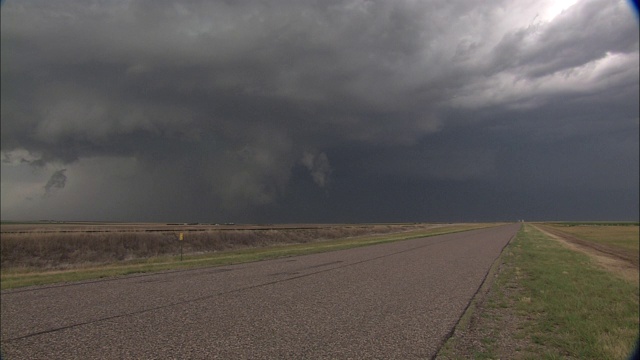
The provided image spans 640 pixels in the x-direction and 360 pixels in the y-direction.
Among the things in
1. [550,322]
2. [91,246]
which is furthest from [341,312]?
[91,246]

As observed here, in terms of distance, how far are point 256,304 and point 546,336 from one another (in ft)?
25.5

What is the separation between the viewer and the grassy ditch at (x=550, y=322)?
317 inches

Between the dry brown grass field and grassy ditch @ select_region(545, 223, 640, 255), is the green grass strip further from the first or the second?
grassy ditch @ select_region(545, 223, 640, 255)

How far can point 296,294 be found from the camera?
13812 millimetres

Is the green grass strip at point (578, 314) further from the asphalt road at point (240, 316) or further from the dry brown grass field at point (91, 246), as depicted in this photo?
the dry brown grass field at point (91, 246)

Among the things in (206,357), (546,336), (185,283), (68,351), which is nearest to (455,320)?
(546,336)

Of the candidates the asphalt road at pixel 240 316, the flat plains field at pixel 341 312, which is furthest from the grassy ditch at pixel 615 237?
the asphalt road at pixel 240 316

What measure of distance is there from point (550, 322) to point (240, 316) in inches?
321

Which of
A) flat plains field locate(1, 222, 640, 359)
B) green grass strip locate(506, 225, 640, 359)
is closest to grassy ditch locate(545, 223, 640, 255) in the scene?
green grass strip locate(506, 225, 640, 359)

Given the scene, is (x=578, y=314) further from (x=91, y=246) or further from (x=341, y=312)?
(x=91, y=246)

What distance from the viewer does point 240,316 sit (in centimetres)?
1066

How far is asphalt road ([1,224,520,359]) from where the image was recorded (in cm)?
796

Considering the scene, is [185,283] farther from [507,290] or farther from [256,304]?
[507,290]

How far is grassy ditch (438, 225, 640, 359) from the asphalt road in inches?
27.2
